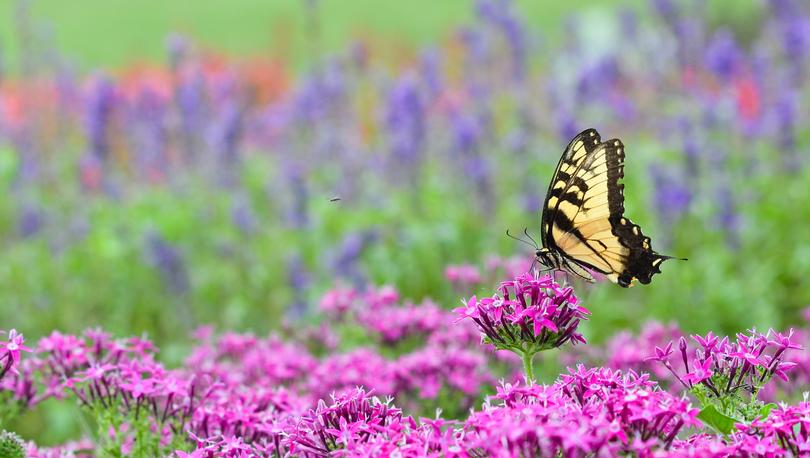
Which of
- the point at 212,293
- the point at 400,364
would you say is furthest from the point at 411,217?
the point at 400,364

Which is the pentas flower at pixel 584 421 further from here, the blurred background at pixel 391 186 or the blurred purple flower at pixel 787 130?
the blurred purple flower at pixel 787 130

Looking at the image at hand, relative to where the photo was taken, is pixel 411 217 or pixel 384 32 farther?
pixel 384 32

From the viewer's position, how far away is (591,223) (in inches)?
126

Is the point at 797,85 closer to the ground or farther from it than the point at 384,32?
closer to the ground

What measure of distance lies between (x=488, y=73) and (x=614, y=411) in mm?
10415

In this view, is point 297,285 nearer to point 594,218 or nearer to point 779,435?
point 594,218

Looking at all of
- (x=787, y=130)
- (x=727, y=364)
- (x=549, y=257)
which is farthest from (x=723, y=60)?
(x=727, y=364)

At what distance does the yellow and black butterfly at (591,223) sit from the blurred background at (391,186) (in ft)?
4.15

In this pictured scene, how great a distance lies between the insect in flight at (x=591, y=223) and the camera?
3.00 m

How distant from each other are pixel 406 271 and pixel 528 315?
18.3 ft

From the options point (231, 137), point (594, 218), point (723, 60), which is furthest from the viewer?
point (723, 60)

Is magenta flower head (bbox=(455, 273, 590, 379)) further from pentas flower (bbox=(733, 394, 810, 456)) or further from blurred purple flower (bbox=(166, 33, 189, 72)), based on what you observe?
blurred purple flower (bbox=(166, 33, 189, 72))

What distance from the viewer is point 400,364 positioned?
10.7 feet

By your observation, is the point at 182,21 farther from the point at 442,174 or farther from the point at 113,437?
the point at 113,437
